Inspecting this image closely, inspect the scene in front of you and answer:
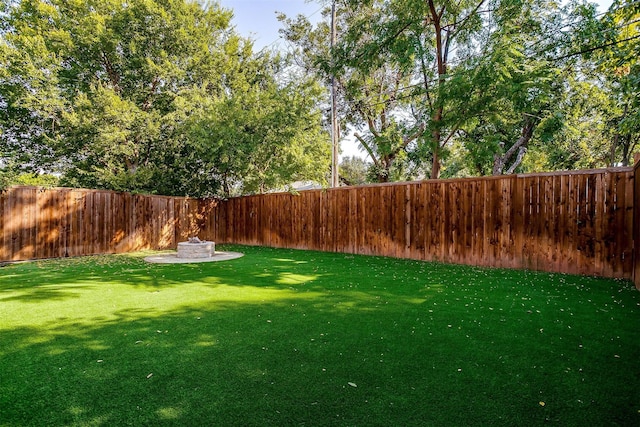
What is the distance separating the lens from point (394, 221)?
7852 mm

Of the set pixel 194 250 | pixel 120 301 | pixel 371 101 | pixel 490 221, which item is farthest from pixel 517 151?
pixel 120 301

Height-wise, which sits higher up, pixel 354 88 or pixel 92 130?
pixel 354 88

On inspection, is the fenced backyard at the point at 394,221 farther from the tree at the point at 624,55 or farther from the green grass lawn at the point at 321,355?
the tree at the point at 624,55

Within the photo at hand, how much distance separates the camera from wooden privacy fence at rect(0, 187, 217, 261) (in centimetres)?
768

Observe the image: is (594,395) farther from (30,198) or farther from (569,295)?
(30,198)

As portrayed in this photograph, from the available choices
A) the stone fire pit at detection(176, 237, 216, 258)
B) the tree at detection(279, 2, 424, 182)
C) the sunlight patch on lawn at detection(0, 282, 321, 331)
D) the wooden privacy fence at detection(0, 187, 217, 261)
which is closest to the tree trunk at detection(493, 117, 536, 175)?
the tree at detection(279, 2, 424, 182)

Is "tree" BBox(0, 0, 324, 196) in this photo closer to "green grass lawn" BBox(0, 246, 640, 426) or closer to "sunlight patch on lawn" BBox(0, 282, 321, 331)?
"sunlight patch on lawn" BBox(0, 282, 321, 331)

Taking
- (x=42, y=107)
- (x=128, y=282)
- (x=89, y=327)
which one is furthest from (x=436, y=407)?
(x=42, y=107)

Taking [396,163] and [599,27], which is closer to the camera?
[599,27]

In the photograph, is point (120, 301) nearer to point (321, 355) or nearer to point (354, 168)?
point (321, 355)

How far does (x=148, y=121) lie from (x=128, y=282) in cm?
746

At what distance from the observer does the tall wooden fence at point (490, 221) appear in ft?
17.3

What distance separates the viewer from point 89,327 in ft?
9.87

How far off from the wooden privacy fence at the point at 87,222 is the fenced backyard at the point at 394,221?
0.02 meters
